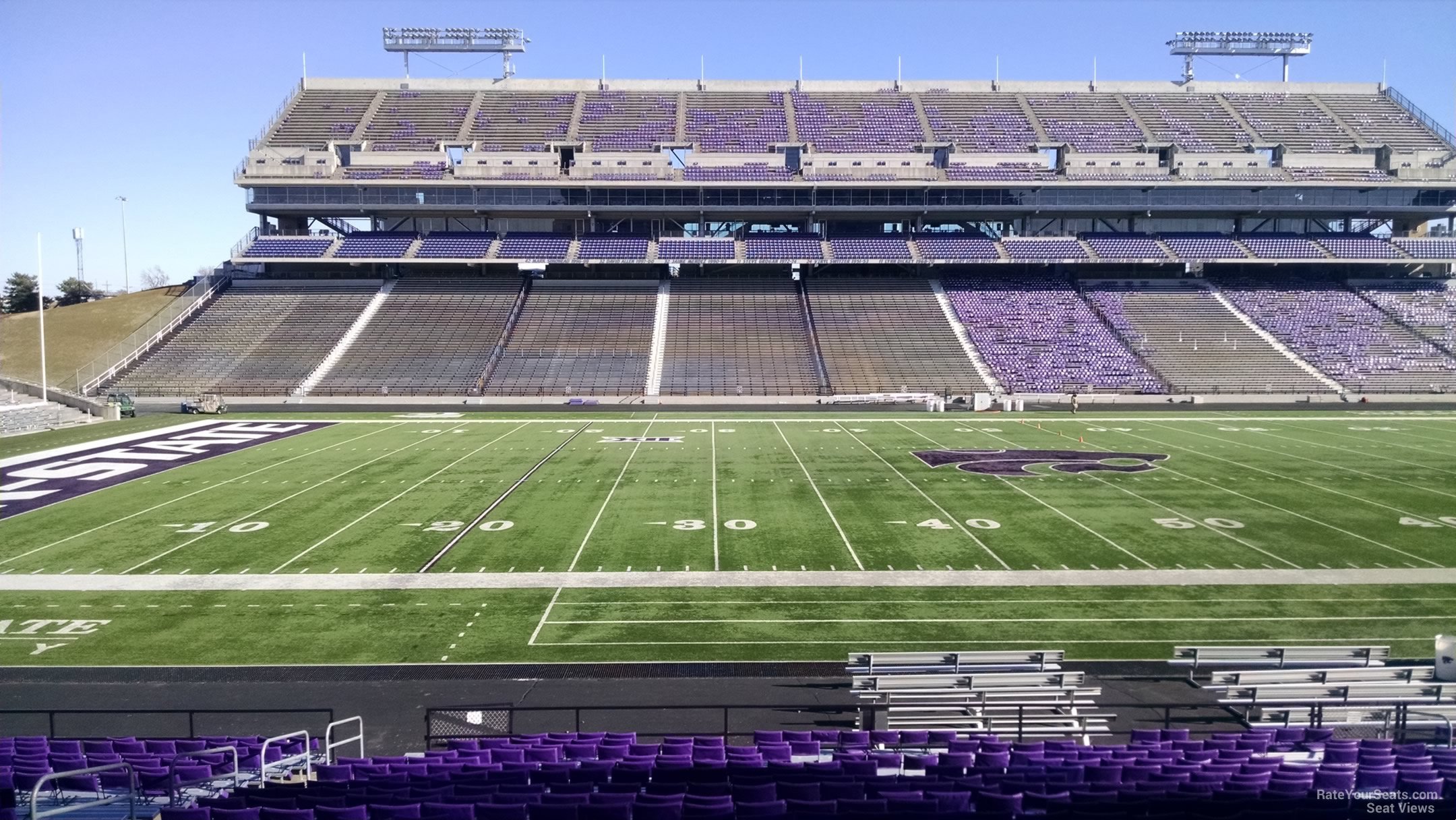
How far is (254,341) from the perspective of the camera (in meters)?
49.6

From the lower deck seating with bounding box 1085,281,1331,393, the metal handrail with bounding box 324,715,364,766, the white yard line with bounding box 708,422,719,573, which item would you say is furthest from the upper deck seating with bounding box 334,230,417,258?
the metal handrail with bounding box 324,715,364,766

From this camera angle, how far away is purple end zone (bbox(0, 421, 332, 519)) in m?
22.5

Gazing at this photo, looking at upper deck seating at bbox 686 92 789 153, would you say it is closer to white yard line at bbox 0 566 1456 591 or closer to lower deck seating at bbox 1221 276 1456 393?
lower deck seating at bbox 1221 276 1456 393

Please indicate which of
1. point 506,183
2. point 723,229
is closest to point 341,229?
point 506,183

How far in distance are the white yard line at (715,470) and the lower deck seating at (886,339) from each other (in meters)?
13.8

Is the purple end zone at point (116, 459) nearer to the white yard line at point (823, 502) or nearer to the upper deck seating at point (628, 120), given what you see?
the white yard line at point (823, 502)

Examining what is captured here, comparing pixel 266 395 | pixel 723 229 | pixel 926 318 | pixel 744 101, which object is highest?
pixel 744 101

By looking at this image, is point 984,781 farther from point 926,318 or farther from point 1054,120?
point 1054,120

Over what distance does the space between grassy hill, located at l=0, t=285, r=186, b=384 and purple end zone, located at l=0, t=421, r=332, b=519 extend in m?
18.6

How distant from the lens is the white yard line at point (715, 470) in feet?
55.6

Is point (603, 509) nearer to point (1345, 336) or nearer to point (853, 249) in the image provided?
point (853, 249)

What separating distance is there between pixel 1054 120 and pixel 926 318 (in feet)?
71.2

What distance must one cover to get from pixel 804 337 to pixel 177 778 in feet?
149

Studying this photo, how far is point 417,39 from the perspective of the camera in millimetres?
67750
